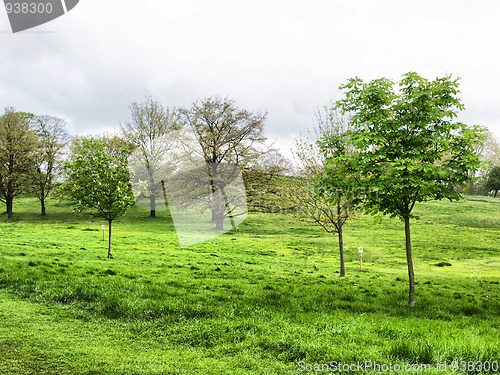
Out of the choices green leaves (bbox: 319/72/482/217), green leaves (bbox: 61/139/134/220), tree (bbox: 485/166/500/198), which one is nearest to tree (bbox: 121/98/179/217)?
green leaves (bbox: 61/139/134/220)

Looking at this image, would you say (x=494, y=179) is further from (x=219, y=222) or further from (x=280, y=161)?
(x=219, y=222)

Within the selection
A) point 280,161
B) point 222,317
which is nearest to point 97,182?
point 222,317

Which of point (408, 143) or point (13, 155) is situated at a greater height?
point (13, 155)

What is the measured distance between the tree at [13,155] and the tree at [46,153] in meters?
0.99

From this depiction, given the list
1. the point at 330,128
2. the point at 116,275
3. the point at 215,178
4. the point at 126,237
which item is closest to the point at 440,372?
the point at 116,275

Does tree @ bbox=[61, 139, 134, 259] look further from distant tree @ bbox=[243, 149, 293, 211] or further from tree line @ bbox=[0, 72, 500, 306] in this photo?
distant tree @ bbox=[243, 149, 293, 211]

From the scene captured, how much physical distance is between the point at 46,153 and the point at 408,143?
157 ft

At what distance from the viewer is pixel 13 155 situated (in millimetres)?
41469

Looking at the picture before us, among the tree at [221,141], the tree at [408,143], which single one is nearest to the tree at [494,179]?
the tree at [221,141]

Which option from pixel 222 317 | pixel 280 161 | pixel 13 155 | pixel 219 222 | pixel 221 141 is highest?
pixel 221 141

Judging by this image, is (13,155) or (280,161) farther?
(13,155)

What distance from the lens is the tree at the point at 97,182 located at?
666 inches

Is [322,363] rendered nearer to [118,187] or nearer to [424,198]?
[424,198]

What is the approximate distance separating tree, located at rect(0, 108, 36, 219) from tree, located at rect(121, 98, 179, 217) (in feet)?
40.2
